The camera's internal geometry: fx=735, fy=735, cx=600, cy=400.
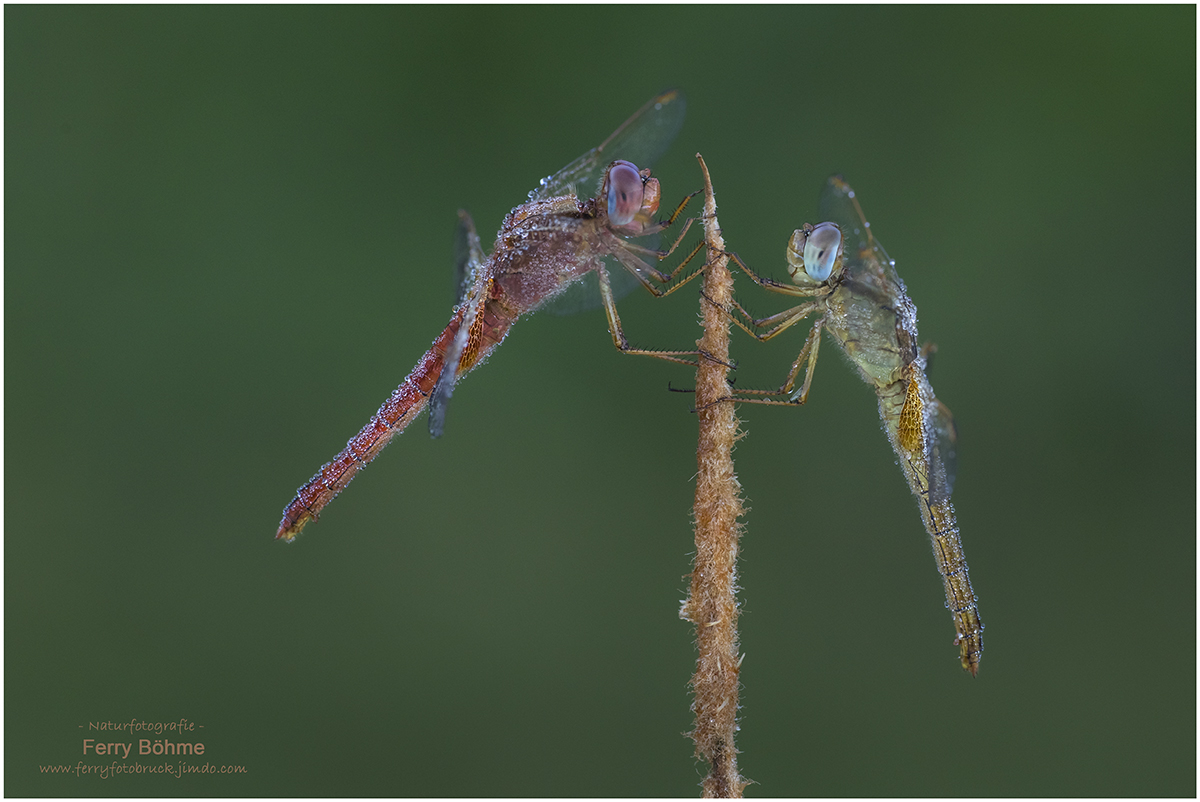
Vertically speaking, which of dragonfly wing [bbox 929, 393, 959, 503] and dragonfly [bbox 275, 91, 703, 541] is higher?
dragonfly [bbox 275, 91, 703, 541]

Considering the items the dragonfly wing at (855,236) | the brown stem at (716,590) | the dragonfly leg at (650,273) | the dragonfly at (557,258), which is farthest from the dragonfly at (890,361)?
the brown stem at (716,590)

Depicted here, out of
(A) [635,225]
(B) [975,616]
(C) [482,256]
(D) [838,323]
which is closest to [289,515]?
(C) [482,256]

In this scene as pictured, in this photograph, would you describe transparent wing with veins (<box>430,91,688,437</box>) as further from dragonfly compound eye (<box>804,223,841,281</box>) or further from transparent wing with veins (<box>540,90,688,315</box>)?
dragonfly compound eye (<box>804,223,841,281</box>)

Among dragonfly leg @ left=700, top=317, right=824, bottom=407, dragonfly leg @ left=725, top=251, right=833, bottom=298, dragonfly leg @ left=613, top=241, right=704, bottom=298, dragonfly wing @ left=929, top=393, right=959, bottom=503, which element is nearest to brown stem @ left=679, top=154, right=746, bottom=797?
dragonfly leg @ left=613, top=241, right=704, bottom=298

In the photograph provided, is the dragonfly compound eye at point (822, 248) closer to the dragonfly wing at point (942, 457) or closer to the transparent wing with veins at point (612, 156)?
the transparent wing with veins at point (612, 156)

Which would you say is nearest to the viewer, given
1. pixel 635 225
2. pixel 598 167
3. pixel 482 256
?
pixel 635 225

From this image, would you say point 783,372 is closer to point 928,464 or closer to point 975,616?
point 928,464

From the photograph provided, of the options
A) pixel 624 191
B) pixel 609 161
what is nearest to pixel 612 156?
pixel 609 161
